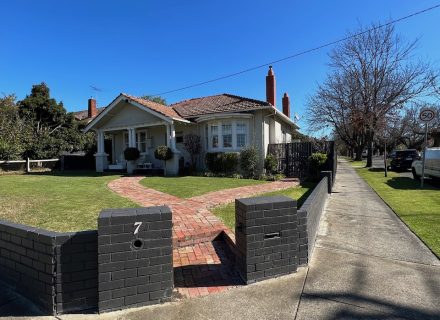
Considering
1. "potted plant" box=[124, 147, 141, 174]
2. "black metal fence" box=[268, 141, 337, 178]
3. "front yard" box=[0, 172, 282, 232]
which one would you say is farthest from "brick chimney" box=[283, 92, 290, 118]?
"front yard" box=[0, 172, 282, 232]

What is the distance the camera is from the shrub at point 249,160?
1645cm

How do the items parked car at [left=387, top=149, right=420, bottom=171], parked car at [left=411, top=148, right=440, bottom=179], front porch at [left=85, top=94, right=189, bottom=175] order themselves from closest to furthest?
parked car at [left=411, top=148, right=440, bottom=179] < front porch at [left=85, top=94, right=189, bottom=175] < parked car at [left=387, top=149, right=420, bottom=171]

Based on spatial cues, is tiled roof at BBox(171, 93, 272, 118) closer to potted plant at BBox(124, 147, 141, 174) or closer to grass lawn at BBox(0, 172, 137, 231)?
potted plant at BBox(124, 147, 141, 174)

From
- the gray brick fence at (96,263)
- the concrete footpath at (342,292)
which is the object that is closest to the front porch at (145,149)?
the concrete footpath at (342,292)

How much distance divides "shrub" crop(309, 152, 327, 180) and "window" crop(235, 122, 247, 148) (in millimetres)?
3844

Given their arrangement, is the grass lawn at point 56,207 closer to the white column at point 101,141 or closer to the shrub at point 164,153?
the shrub at point 164,153

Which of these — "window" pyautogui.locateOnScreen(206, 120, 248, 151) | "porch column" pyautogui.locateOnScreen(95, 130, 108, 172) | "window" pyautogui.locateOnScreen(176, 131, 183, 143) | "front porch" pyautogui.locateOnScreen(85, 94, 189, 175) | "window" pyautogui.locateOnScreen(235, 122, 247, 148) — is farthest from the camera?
"porch column" pyautogui.locateOnScreen(95, 130, 108, 172)

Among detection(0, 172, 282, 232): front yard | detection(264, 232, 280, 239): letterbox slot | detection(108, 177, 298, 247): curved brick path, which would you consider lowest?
detection(108, 177, 298, 247): curved brick path

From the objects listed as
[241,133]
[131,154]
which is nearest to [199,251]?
[241,133]

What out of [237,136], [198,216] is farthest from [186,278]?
[237,136]

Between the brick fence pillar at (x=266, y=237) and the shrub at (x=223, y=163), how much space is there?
12.8 m

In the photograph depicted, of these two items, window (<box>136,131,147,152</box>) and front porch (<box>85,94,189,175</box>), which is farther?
window (<box>136,131,147,152</box>)

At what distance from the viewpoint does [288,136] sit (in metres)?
24.9

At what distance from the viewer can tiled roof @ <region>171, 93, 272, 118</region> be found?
17652mm
